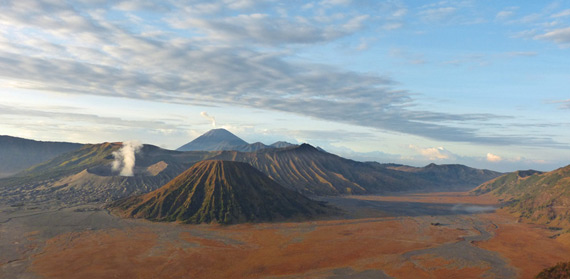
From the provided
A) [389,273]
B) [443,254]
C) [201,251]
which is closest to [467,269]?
[443,254]

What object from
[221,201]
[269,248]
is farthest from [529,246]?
[221,201]

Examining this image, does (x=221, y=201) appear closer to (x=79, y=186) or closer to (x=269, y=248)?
(x=269, y=248)

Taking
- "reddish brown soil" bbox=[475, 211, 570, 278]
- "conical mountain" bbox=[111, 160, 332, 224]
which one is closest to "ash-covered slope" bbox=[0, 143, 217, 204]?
"conical mountain" bbox=[111, 160, 332, 224]

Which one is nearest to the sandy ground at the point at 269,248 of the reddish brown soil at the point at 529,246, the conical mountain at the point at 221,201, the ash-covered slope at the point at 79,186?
the reddish brown soil at the point at 529,246

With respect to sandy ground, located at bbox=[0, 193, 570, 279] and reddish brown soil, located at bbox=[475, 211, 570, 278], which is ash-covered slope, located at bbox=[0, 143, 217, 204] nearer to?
sandy ground, located at bbox=[0, 193, 570, 279]

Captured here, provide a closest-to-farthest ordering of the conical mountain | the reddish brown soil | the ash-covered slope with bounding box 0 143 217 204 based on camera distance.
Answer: the reddish brown soil
the conical mountain
the ash-covered slope with bounding box 0 143 217 204
